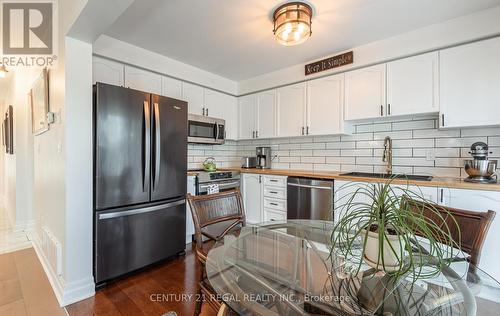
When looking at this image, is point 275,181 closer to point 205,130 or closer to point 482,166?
point 205,130

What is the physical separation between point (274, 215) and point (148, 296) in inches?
70.5

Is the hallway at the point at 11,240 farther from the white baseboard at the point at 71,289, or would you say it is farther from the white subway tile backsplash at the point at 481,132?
the white subway tile backsplash at the point at 481,132

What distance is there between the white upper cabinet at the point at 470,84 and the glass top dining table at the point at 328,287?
5.08 feet

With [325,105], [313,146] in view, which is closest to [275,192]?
[313,146]

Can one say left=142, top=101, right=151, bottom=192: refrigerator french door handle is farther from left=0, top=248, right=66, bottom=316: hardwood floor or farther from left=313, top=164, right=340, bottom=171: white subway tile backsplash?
left=313, top=164, right=340, bottom=171: white subway tile backsplash

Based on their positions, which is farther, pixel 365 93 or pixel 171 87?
pixel 171 87

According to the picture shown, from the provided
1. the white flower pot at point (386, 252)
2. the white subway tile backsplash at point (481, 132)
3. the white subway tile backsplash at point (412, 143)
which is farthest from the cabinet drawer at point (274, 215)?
the white flower pot at point (386, 252)

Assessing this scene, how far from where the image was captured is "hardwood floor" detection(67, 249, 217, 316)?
5.33 ft

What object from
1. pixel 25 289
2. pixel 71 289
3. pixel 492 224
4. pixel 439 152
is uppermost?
pixel 439 152

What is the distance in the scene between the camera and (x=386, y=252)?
81 cm

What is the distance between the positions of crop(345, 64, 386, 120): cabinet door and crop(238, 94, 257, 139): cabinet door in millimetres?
1467

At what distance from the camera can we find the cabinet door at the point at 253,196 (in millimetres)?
3282

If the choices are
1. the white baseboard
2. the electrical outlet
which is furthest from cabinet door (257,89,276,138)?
the white baseboard

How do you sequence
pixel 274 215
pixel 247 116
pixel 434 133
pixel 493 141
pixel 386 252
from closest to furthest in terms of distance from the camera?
pixel 386 252 → pixel 493 141 → pixel 434 133 → pixel 274 215 → pixel 247 116
